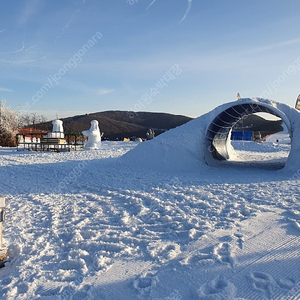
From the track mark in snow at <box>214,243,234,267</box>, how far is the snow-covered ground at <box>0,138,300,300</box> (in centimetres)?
1

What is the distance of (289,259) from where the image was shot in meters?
3.22

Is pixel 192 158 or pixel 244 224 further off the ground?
pixel 192 158

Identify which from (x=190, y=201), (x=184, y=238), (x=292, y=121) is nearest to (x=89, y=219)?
(x=184, y=238)

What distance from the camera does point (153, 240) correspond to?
4.00 m

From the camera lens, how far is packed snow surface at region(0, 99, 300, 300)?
111 inches

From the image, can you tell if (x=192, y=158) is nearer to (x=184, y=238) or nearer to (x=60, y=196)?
(x=60, y=196)

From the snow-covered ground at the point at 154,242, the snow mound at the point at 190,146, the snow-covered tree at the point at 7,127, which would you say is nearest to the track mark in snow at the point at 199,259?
the snow-covered ground at the point at 154,242

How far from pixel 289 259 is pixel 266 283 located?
0.68 m

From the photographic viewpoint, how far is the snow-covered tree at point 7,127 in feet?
101

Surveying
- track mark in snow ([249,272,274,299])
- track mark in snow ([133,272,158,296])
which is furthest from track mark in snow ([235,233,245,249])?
track mark in snow ([133,272,158,296])

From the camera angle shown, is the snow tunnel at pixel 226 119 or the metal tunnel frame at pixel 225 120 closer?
the snow tunnel at pixel 226 119

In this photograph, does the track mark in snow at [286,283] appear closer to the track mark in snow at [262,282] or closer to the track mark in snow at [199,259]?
the track mark in snow at [262,282]

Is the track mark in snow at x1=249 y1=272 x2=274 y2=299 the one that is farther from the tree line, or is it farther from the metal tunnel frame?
the tree line

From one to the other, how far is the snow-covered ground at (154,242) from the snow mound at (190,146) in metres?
3.52
